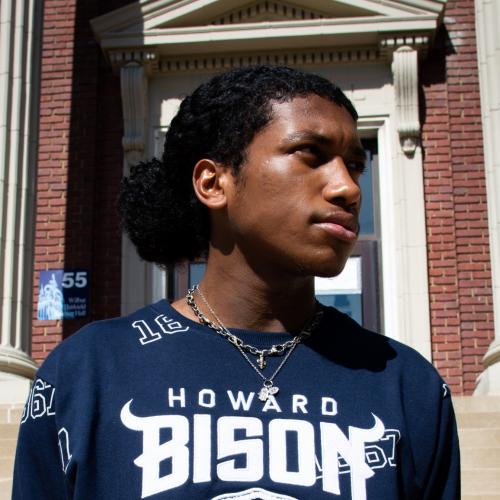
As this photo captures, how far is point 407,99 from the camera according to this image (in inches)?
379

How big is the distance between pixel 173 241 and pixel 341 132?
0.53 metres

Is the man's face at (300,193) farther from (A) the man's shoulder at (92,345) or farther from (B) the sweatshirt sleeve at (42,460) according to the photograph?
(B) the sweatshirt sleeve at (42,460)

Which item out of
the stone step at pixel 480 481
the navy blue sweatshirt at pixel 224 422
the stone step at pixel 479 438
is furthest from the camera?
the stone step at pixel 479 438

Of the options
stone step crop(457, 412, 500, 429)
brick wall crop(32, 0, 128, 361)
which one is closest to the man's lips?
stone step crop(457, 412, 500, 429)

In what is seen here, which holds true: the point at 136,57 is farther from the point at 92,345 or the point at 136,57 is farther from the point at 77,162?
the point at 92,345

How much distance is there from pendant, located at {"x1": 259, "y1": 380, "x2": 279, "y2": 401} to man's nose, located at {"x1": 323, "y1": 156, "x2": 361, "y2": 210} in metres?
0.40

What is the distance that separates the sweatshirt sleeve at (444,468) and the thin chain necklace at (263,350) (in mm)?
326

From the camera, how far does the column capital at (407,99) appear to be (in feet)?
31.4

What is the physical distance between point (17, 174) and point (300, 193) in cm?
640

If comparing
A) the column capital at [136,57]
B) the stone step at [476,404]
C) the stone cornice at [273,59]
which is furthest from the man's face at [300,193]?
the column capital at [136,57]

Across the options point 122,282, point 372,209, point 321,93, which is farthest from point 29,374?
point 321,93

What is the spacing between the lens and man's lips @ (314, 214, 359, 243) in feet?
5.94

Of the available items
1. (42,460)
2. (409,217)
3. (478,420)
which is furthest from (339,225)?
(409,217)

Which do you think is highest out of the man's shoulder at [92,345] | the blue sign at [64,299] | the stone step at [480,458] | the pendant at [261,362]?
the blue sign at [64,299]
